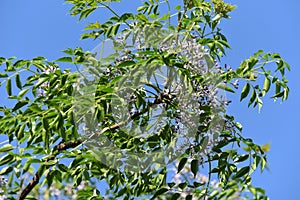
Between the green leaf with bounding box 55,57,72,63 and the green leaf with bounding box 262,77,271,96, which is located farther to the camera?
the green leaf with bounding box 262,77,271,96

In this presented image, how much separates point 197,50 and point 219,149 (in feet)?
1.40

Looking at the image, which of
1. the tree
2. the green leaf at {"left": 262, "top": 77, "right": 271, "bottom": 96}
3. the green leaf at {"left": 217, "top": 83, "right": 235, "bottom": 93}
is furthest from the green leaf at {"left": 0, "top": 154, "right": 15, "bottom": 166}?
the green leaf at {"left": 262, "top": 77, "right": 271, "bottom": 96}

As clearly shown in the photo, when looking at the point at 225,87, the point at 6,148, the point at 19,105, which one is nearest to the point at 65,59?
the point at 19,105

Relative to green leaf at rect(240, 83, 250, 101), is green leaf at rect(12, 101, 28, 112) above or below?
below

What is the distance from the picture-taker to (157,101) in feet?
7.13

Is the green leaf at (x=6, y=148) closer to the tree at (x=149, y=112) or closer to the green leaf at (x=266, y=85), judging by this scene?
the tree at (x=149, y=112)

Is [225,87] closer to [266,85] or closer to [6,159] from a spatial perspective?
[266,85]

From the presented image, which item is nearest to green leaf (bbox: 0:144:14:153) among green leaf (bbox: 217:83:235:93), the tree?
the tree

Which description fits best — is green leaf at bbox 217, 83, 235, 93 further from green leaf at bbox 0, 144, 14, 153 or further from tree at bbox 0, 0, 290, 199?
green leaf at bbox 0, 144, 14, 153

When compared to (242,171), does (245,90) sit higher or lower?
higher

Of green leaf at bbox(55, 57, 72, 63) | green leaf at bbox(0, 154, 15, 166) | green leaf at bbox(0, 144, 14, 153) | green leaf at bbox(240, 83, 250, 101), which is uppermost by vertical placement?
green leaf at bbox(240, 83, 250, 101)

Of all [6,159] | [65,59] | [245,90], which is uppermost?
[245,90]

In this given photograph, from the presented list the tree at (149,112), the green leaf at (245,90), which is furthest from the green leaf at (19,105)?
the green leaf at (245,90)

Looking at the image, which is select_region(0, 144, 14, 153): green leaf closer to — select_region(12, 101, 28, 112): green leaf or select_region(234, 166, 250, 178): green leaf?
select_region(12, 101, 28, 112): green leaf
